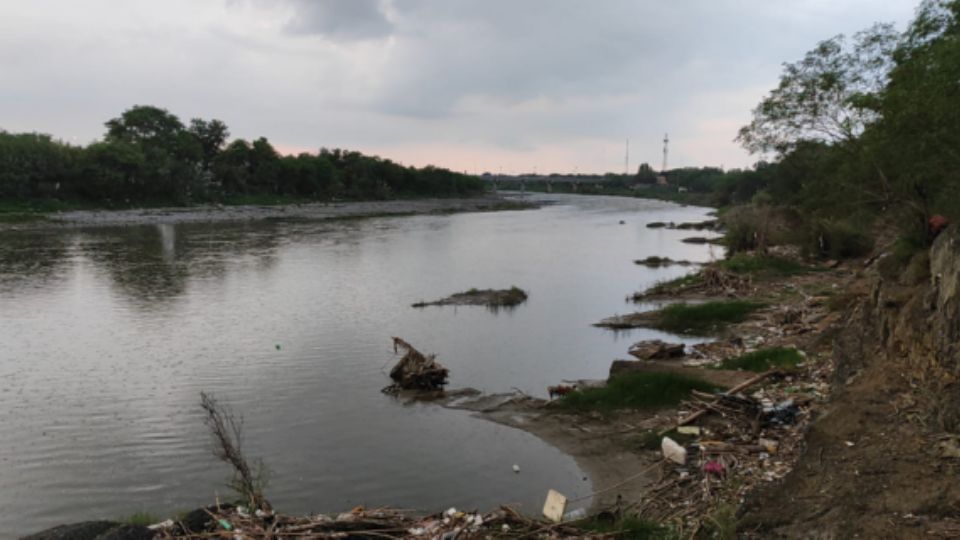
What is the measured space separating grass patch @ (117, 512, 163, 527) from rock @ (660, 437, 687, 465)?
7.51 meters

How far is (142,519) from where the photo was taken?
8.81 metres

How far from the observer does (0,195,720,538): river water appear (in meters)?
10.7

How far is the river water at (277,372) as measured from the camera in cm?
1071

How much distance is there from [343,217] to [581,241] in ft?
137

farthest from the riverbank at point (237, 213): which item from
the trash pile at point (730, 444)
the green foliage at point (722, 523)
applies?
the green foliage at point (722, 523)

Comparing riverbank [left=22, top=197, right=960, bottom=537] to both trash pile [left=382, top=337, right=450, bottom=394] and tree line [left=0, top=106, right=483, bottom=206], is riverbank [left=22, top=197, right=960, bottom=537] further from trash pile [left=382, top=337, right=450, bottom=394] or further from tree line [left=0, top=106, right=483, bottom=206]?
tree line [left=0, top=106, right=483, bottom=206]

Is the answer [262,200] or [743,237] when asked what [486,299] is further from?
[262,200]

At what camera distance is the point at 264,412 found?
14.2 meters

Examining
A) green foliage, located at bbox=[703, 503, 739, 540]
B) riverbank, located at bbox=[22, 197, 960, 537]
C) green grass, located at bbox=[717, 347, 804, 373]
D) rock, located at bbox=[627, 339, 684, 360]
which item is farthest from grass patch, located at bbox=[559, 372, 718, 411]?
green foliage, located at bbox=[703, 503, 739, 540]

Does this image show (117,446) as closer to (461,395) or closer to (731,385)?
(461,395)

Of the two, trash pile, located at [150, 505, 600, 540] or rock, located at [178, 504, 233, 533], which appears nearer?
trash pile, located at [150, 505, 600, 540]

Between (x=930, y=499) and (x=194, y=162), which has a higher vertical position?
(x=194, y=162)

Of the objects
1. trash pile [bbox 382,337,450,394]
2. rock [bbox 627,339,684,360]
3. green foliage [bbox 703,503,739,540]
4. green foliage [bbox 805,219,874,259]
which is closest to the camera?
green foliage [bbox 703,503,739,540]

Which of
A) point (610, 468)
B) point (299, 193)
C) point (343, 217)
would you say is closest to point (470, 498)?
point (610, 468)
